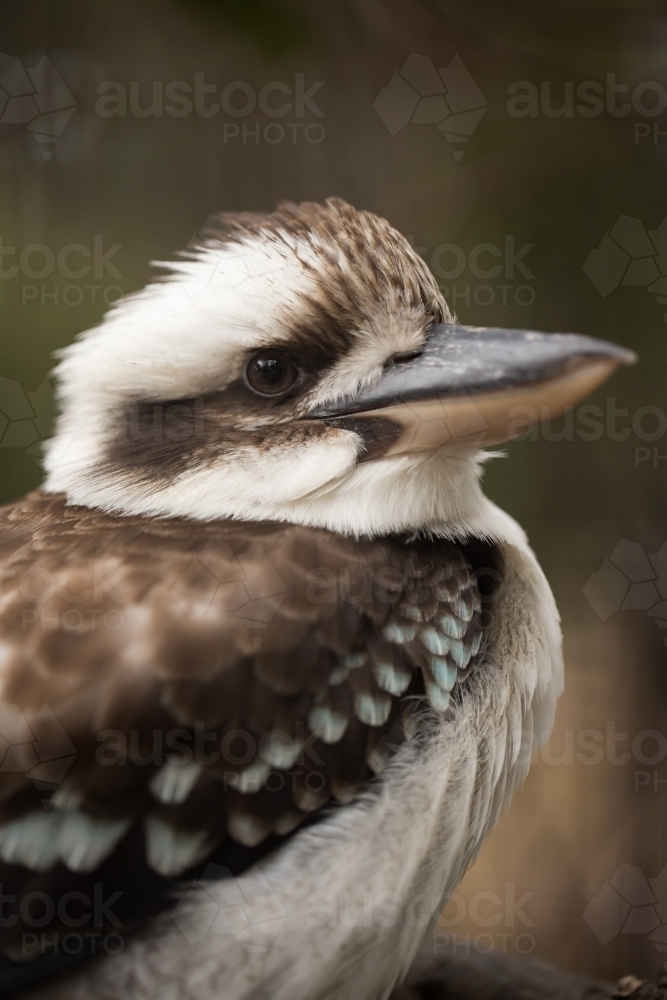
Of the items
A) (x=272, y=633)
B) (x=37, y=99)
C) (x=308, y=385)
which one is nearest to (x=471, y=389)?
(x=308, y=385)

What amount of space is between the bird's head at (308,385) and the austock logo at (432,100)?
52 centimetres

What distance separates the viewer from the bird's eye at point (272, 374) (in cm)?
84

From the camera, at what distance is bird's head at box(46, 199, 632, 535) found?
2.55ft

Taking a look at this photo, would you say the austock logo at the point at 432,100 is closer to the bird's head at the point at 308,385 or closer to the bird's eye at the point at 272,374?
the bird's head at the point at 308,385

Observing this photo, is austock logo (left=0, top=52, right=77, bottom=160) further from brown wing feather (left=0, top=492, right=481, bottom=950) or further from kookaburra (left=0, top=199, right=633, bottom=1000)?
brown wing feather (left=0, top=492, right=481, bottom=950)

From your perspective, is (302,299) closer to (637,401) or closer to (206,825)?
(206,825)

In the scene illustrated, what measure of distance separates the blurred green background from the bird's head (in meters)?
0.36

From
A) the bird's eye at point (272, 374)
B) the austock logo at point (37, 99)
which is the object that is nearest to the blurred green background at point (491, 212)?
the austock logo at point (37, 99)

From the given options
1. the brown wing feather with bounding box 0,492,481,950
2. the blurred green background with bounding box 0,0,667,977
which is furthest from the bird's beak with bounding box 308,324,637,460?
the blurred green background with bounding box 0,0,667,977

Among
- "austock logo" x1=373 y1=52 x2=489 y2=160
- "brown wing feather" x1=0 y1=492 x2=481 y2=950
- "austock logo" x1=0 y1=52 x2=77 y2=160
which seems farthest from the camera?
"austock logo" x1=373 y1=52 x2=489 y2=160

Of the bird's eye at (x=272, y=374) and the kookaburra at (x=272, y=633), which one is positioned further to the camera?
the bird's eye at (x=272, y=374)

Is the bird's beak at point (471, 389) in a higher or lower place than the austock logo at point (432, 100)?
lower

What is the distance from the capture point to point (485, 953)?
126 cm

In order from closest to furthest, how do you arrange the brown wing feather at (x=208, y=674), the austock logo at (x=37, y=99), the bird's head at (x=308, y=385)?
the brown wing feather at (x=208, y=674) → the bird's head at (x=308, y=385) → the austock logo at (x=37, y=99)
